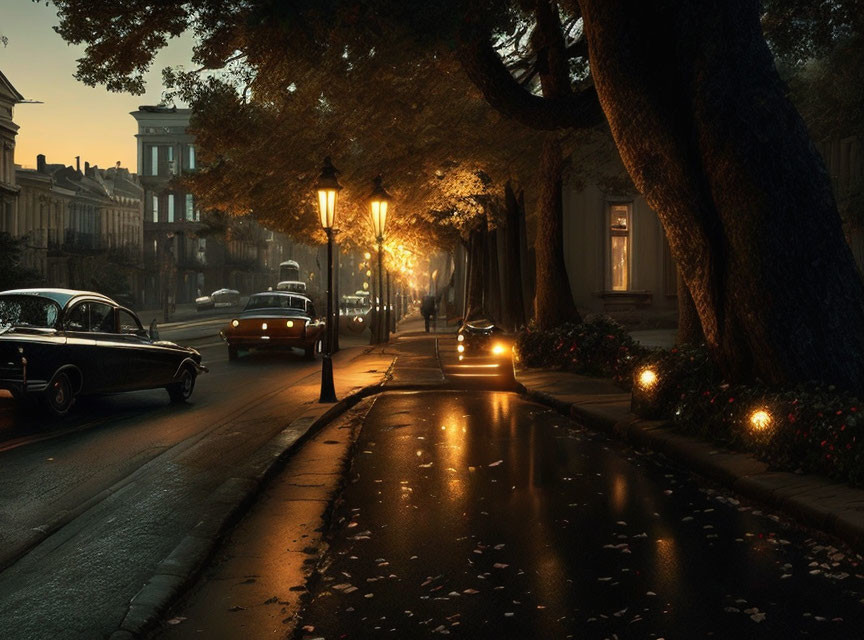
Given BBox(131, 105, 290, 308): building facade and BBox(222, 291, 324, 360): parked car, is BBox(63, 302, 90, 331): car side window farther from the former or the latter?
BBox(131, 105, 290, 308): building facade

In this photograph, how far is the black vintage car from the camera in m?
13.3

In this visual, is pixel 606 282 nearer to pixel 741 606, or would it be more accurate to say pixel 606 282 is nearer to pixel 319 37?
pixel 319 37

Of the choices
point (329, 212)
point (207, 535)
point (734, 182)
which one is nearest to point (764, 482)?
point (734, 182)

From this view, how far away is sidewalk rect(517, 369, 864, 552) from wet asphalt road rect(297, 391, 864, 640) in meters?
0.16

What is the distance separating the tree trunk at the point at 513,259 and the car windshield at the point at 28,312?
19822 millimetres

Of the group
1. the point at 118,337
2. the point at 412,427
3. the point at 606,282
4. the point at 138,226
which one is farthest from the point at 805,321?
the point at 138,226

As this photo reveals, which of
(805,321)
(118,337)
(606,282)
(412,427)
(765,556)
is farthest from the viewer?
(606,282)

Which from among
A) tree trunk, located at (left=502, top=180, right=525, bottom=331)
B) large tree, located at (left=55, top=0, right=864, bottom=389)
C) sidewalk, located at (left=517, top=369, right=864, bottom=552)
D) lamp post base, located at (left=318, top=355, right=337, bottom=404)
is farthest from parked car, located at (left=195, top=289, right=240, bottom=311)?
large tree, located at (left=55, top=0, right=864, bottom=389)

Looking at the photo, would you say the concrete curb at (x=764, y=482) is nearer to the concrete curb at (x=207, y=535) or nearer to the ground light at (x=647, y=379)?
the ground light at (x=647, y=379)

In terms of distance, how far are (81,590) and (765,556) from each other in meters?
4.05

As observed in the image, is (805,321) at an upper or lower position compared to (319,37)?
lower

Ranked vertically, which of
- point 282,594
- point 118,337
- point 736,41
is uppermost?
point 736,41

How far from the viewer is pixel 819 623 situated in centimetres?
550

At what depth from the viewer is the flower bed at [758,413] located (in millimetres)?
8906
